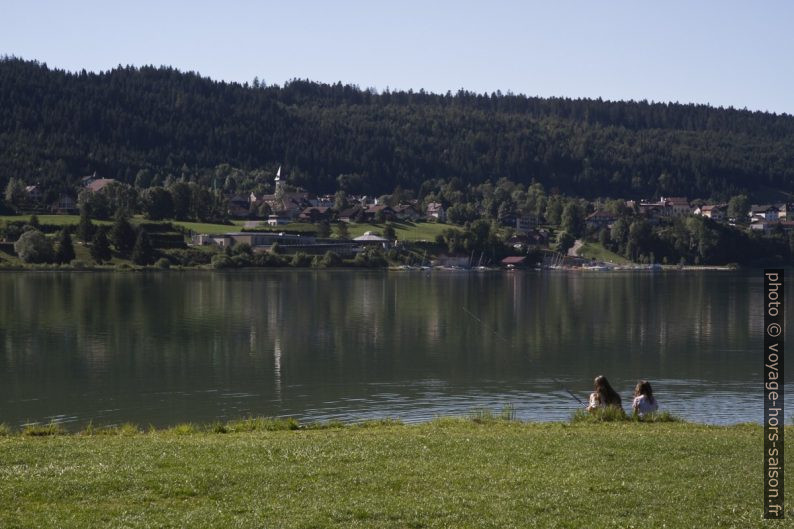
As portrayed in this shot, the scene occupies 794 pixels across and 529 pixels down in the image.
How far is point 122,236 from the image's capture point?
116000 millimetres

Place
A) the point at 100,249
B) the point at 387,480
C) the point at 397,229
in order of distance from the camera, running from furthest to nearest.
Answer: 1. the point at 397,229
2. the point at 100,249
3. the point at 387,480

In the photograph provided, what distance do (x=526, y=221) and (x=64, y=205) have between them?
81.0 meters

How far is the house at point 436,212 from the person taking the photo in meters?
177

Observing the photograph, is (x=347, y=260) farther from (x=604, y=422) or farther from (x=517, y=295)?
(x=604, y=422)

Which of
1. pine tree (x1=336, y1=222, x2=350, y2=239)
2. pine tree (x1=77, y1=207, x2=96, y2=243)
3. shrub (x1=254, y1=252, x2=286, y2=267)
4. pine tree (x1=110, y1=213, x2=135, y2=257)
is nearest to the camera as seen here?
pine tree (x1=110, y1=213, x2=135, y2=257)

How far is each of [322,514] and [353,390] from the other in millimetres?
18746

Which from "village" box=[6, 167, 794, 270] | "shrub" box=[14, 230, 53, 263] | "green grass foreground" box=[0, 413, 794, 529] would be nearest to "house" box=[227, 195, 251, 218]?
"village" box=[6, 167, 794, 270]

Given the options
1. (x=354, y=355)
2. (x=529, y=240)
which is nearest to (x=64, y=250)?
(x=529, y=240)

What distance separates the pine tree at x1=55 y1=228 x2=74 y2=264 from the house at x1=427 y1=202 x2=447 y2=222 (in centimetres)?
7721

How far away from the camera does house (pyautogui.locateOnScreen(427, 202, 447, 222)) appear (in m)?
177

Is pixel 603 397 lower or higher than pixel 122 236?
lower

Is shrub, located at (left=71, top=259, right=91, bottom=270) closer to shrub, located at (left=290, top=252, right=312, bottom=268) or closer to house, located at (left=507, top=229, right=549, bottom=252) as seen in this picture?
shrub, located at (left=290, top=252, right=312, bottom=268)

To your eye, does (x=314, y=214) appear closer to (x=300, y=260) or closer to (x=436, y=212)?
(x=436, y=212)

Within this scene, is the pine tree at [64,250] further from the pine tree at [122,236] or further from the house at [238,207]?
the house at [238,207]
